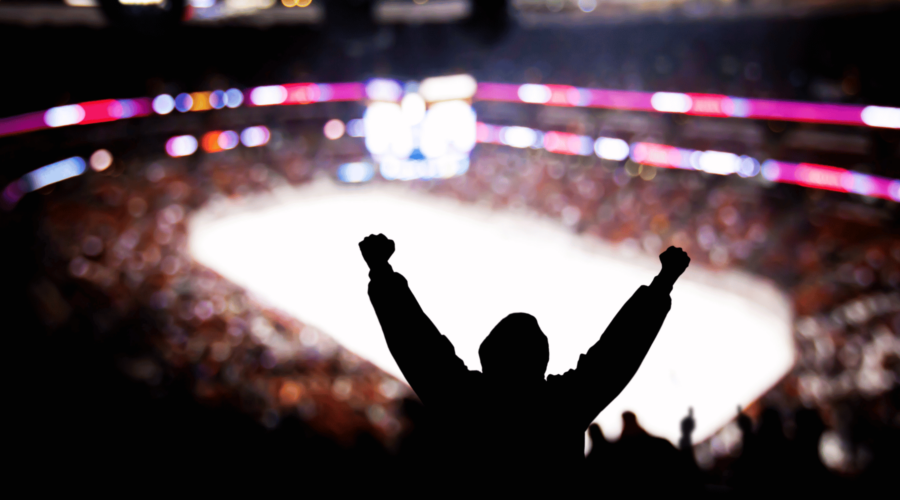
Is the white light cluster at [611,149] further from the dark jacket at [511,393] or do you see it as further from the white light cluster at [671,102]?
the dark jacket at [511,393]

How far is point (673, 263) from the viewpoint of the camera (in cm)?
117

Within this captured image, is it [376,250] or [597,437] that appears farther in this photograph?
[597,437]

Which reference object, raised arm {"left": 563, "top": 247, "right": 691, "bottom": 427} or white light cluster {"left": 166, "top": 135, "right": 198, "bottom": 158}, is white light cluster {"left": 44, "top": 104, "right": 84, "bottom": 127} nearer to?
white light cluster {"left": 166, "top": 135, "right": 198, "bottom": 158}

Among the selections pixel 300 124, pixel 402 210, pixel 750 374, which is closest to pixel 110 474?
pixel 750 374

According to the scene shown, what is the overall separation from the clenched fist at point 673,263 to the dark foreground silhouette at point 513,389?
36 millimetres

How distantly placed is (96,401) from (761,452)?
107 inches

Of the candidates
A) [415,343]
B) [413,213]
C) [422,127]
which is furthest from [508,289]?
[415,343]

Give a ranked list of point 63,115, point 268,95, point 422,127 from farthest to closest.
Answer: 1. point 268,95
2. point 422,127
3. point 63,115

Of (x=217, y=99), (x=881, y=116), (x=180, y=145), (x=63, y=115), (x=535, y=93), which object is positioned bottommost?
(x=881, y=116)

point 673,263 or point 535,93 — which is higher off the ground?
point 535,93

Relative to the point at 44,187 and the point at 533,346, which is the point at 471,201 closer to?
the point at 44,187

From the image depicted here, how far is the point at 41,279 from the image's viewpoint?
305 cm

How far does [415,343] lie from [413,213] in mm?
6457

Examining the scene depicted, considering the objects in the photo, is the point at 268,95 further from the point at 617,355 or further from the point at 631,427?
the point at 617,355
